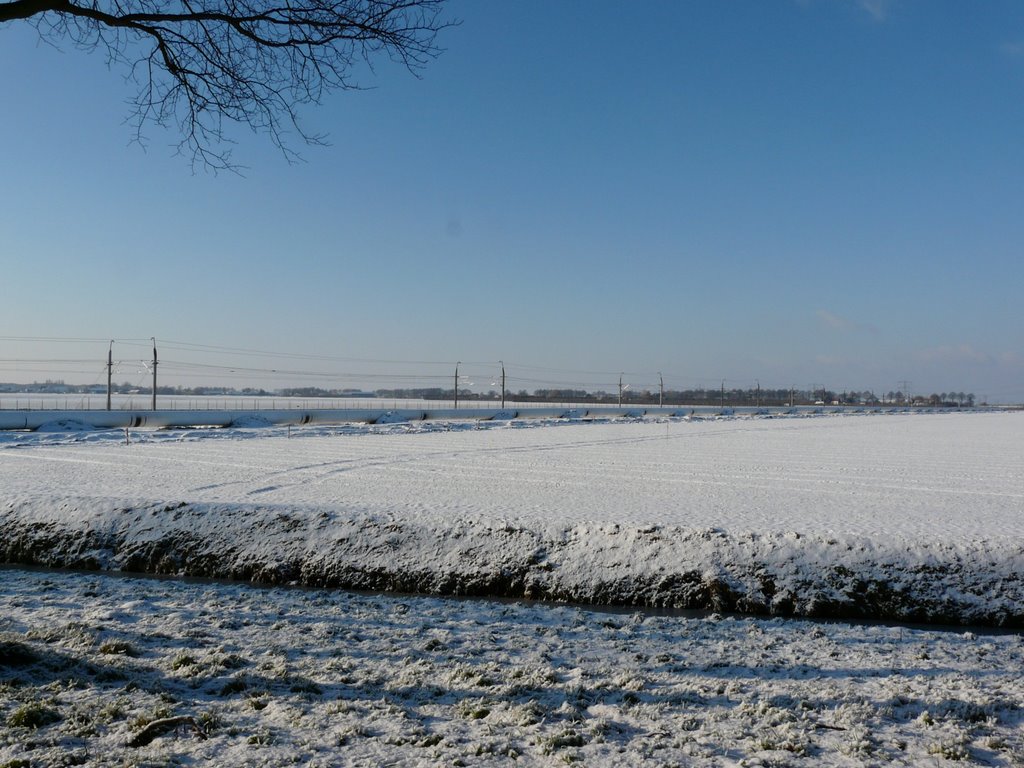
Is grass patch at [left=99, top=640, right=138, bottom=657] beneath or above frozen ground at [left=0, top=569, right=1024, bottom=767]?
above

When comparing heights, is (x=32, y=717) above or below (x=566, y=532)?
below

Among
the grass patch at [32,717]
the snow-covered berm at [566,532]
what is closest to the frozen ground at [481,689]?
the grass patch at [32,717]

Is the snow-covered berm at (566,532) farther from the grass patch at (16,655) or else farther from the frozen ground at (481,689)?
the grass patch at (16,655)

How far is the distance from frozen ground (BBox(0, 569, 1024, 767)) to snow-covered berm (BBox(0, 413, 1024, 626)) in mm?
1184

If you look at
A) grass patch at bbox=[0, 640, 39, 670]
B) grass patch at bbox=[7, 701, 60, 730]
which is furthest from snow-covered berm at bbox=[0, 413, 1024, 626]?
grass patch at bbox=[7, 701, 60, 730]

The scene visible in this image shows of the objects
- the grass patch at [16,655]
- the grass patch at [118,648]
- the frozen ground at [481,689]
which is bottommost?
the frozen ground at [481,689]

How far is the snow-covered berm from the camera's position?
895 centimetres

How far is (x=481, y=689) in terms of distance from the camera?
5.46m

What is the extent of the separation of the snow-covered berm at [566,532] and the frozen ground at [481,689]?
3.88 feet

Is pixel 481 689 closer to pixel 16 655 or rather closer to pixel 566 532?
pixel 16 655

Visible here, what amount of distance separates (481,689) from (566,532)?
509 cm

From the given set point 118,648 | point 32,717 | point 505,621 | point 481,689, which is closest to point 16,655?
point 118,648

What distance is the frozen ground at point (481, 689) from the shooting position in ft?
14.7

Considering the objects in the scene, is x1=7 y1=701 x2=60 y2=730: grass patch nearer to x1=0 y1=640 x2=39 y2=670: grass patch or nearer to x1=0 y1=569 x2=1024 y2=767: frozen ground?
x1=0 y1=569 x2=1024 y2=767: frozen ground
